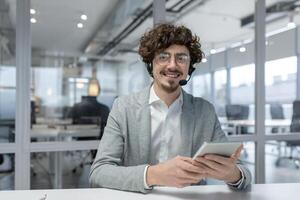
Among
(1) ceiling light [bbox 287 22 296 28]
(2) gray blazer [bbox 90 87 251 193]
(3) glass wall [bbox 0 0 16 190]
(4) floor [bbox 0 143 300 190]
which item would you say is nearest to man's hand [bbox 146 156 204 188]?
(2) gray blazer [bbox 90 87 251 193]

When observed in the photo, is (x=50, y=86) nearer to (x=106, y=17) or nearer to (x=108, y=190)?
(x=106, y=17)

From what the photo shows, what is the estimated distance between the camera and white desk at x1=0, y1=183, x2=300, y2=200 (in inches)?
40.4

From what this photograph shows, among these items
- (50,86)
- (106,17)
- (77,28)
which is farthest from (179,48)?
(50,86)

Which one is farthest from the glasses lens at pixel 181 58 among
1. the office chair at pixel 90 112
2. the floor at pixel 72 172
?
the floor at pixel 72 172

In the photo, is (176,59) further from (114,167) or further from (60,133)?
(60,133)

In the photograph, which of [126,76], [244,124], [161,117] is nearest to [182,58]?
[161,117]

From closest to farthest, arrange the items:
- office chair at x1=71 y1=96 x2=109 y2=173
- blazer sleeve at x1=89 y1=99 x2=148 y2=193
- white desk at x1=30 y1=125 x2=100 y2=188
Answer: blazer sleeve at x1=89 y1=99 x2=148 y2=193 < white desk at x1=30 y1=125 x2=100 y2=188 < office chair at x1=71 y1=96 x2=109 y2=173

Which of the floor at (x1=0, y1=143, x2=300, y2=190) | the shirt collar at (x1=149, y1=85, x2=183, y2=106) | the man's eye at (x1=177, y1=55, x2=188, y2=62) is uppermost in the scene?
the man's eye at (x1=177, y1=55, x2=188, y2=62)

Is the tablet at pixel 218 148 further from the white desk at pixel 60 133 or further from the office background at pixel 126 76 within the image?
the white desk at pixel 60 133

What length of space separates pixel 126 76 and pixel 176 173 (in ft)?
9.03

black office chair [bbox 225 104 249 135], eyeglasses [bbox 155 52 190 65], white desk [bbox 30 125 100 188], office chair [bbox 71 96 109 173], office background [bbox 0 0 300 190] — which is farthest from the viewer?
black office chair [bbox 225 104 249 135]

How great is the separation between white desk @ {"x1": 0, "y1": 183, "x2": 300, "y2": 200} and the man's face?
1.50 feet

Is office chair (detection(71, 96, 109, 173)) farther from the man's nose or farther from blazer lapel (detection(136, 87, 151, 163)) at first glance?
the man's nose

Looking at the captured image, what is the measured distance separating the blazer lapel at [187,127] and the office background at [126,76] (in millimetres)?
697
